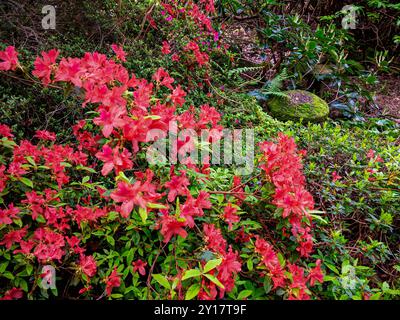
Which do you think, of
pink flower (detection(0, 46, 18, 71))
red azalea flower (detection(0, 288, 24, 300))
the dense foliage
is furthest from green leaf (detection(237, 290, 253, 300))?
pink flower (detection(0, 46, 18, 71))

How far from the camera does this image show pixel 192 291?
1.26 m

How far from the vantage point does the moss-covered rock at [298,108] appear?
3652 mm

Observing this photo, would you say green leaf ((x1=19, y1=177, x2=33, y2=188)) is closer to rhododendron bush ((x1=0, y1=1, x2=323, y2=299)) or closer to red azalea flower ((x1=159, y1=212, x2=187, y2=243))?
rhododendron bush ((x1=0, y1=1, x2=323, y2=299))

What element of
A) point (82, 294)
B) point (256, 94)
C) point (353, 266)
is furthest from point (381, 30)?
point (82, 294)

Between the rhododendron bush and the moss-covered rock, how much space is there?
2.10 metres

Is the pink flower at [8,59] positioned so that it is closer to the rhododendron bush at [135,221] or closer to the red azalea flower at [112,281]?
the rhododendron bush at [135,221]

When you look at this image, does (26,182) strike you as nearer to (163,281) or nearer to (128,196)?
(128,196)

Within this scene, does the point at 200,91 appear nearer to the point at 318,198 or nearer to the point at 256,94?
the point at 256,94

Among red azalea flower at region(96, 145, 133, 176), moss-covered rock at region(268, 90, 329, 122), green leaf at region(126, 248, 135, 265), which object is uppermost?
red azalea flower at region(96, 145, 133, 176)

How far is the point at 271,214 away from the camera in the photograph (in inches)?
66.5

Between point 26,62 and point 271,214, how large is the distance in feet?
6.25

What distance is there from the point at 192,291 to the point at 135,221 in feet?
1.30

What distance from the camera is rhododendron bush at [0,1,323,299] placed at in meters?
1.29

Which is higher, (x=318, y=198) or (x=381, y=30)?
(x=381, y=30)
